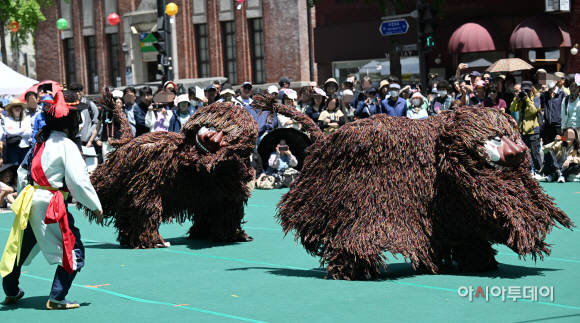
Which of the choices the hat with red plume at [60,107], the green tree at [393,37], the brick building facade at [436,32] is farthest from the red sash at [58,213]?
the brick building facade at [436,32]

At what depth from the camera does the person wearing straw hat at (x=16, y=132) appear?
12.4m

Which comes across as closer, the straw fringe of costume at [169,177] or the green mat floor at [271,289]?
the green mat floor at [271,289]

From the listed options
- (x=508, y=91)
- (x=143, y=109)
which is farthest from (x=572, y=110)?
(x=143, y=109)

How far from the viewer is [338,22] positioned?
89.7 feet

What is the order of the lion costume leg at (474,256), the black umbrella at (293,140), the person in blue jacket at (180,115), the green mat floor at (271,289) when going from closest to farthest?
the green mat floor at (271,289) → the lion costume leg at (474,256) → the black umbrella at (293,140) → the person in blue jacket at (180,115)

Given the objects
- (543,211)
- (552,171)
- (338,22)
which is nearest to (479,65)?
(338,22)

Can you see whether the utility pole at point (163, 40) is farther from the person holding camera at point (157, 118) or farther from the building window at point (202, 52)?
the building window at point (202, 52)

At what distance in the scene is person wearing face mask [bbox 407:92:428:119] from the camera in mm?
13939

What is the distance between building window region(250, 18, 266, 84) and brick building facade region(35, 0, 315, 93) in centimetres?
4

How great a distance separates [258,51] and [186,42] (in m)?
3.22

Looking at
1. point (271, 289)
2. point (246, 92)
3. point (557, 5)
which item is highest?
point (557, 5)

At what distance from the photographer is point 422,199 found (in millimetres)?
6121

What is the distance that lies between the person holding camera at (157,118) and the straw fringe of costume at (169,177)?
13.3 ft

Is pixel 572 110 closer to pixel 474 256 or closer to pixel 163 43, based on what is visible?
pixel 474 256
